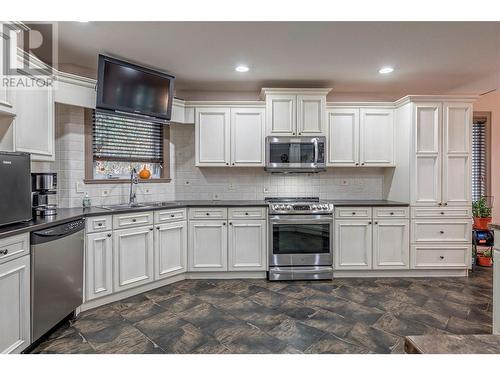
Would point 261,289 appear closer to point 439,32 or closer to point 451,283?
point 451,283

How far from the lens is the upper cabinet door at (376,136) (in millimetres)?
4090

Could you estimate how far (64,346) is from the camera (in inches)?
86.4

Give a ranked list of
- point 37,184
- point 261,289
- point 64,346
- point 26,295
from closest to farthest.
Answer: point 26,295 < point 64,346 < point 37,184 < point 261,289

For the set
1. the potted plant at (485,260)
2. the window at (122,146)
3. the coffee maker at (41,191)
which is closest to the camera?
the coffee maker at (41,191)

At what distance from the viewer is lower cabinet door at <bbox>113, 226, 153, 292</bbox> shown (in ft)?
9.80

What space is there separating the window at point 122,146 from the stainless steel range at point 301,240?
1.78 metres

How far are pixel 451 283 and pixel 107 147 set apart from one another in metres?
4.55

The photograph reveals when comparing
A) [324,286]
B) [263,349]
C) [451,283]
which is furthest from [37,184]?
[451,283]

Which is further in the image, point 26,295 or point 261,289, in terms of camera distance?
point 261,289

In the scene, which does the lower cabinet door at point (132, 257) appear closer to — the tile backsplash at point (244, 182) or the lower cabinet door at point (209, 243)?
the lower cabinet door at point (209, 243)

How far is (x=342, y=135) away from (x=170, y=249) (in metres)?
2.76

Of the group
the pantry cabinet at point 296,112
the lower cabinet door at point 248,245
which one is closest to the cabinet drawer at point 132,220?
the lower cabinet door at point 248,245

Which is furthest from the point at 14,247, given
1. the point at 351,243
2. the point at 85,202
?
the point at 351,243
